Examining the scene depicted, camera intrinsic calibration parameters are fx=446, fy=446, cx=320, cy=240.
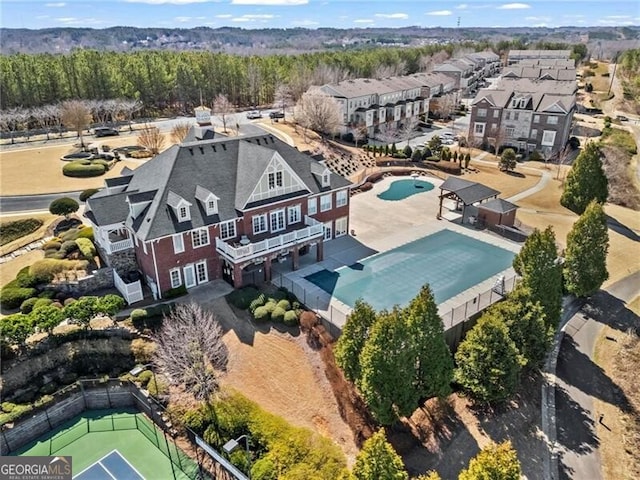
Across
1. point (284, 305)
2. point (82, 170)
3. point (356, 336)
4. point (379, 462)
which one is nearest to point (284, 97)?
point (82, 170)

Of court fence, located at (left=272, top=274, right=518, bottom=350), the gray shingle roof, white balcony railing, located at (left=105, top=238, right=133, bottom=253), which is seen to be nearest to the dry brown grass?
court fence, located at (left=272, top=274, right=518, bottom=350)

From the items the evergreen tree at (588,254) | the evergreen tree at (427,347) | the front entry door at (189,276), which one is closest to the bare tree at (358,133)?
the evergreen tree at (588,254)

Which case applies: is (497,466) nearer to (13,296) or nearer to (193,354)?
(193,354)

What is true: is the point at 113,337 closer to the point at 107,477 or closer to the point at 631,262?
the point at 107,477

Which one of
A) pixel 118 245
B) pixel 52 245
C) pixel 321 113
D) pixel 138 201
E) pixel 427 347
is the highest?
pixel 138 201

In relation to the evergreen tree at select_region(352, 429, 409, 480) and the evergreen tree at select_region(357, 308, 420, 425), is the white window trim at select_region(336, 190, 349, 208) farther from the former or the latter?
the evergreen tree at select_region(352, 429, 409, 480)

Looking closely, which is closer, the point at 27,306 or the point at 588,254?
the point at 27,306

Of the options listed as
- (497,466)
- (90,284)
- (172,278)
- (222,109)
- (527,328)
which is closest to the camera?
(497,466)
